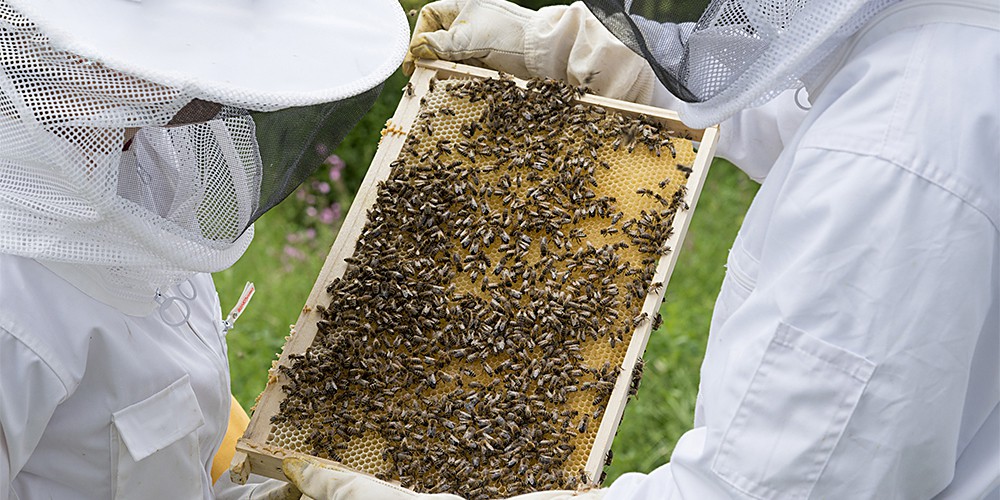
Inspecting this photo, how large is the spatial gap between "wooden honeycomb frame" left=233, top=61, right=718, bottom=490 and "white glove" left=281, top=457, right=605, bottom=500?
2.7 inches

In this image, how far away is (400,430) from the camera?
3.08m

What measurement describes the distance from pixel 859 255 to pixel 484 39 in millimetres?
2347

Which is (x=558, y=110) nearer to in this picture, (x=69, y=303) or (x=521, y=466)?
(x=521, y=466)

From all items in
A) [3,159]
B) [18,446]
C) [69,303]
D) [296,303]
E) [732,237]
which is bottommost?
[296,303]

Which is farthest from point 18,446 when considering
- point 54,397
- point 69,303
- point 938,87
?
point 938,87

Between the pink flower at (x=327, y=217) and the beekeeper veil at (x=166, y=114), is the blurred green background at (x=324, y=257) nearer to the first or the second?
the pink flower at (x=327, y=217)

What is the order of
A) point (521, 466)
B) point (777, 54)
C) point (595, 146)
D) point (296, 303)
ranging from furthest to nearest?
point (296, 303), point (595, 146), point (521, 466), point (777, 54)

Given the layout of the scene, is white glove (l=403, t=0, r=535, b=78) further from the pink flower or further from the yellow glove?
the pink flower

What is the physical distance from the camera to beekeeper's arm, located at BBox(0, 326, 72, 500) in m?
2.50

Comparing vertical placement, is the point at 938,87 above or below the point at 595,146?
above

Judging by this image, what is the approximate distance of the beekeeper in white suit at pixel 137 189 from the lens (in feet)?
6.90

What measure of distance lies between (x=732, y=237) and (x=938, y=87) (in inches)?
222

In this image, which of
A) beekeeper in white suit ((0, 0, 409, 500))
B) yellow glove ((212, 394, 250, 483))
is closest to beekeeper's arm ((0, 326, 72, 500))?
beekeeper in white suit ((0, 0, 409, 500))

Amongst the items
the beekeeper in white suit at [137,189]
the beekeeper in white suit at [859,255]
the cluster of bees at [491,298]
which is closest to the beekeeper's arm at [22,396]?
the beekeeper in white suit at [137,189]
